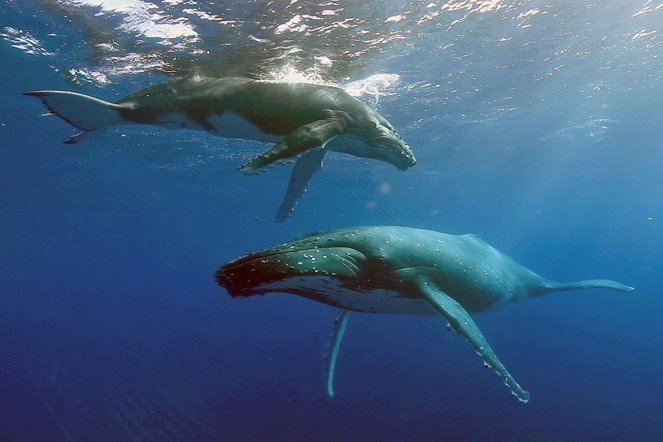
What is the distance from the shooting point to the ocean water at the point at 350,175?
12.3 metres

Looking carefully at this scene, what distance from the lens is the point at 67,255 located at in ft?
303

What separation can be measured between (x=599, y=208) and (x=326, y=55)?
88.2 meters

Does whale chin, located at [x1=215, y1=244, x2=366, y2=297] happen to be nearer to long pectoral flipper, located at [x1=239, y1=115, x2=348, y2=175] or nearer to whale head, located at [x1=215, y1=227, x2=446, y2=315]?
whale head, located at [x1=215, y1=227, x2=446, y2=315]

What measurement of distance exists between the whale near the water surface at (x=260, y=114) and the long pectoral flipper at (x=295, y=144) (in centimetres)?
3

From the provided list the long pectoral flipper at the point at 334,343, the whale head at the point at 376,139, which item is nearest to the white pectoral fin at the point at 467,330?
the whale head at the point at 376,139

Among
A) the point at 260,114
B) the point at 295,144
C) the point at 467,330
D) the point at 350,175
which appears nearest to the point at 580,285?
the point at 467,330

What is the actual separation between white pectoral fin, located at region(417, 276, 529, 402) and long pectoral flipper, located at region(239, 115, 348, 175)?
2.42 metres

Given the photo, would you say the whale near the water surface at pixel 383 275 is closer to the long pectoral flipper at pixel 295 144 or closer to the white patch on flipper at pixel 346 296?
the white patch on flipper at pixel 346 296

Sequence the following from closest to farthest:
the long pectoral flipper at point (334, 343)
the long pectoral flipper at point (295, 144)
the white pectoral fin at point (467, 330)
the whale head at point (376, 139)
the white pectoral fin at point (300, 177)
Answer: the long pectoral flipper at point (295, 144), the white pectoral fin at point (467, 330), the whale head at point (376, 139), the white pectoral fin at point (300, 177), the long pectoral flipper at point (334, 343)

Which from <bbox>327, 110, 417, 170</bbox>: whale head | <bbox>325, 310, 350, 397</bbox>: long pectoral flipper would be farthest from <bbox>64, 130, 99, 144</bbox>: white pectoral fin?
<bbox>325, 310, 350, 397</bbox>: long pectoral flipper

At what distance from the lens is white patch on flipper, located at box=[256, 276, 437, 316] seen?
5051 mm

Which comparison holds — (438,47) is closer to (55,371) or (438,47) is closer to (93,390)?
(93,390)

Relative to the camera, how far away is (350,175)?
3834 cm

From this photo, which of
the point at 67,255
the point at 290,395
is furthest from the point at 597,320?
the point at 67,255
